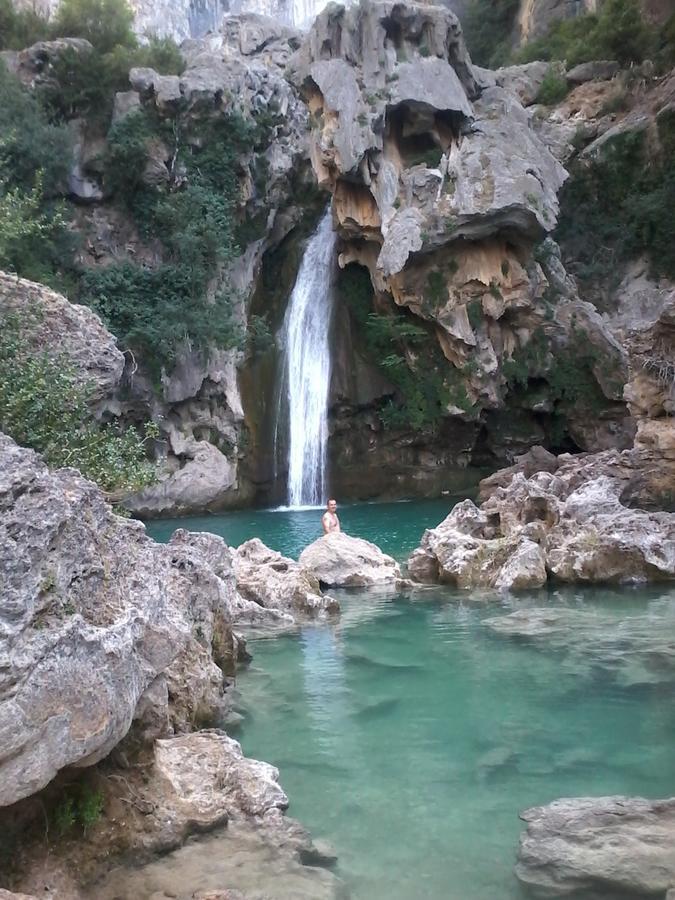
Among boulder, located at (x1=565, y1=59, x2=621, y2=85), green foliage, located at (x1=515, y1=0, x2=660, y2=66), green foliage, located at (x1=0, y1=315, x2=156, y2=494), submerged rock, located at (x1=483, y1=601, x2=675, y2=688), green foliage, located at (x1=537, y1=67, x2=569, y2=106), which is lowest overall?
submerged rock, located at (x1=483, y1=601, x2=675, y2=688)

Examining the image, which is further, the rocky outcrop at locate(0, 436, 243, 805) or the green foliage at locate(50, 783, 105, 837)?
the green foliage at locate(50, 783, 105, 837)

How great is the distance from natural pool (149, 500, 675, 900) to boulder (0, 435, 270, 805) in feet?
4.61

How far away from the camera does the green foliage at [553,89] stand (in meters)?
32.2

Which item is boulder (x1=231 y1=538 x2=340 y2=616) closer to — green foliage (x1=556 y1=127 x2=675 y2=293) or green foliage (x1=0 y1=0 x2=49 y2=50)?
green foliage (x1=556 y1=127 x2=675 y2=293)

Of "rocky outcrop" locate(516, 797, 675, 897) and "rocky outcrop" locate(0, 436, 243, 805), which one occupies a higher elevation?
"rocky outcrop" locate(0, 436, 243, 805)

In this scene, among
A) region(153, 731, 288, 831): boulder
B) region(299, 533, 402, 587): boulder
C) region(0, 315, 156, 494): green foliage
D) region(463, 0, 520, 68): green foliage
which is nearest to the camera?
region(153, 731, 288, 831): boulder

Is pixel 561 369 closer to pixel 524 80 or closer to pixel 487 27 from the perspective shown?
pixel 524 80

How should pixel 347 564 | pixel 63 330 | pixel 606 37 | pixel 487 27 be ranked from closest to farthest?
pixel 63 330
pixel 347 564
pixel 606 37
pixel 487 27

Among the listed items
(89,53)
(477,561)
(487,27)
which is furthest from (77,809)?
(487,27)

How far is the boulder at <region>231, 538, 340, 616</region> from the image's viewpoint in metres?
10.3

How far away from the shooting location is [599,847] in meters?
3.97

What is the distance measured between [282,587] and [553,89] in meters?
28.7

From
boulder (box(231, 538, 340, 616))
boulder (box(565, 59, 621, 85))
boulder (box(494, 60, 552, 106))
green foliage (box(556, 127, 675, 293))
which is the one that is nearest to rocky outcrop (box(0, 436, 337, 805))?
boulder (box(231, 538, 340, 616))

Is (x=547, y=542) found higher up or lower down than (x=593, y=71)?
lower down
